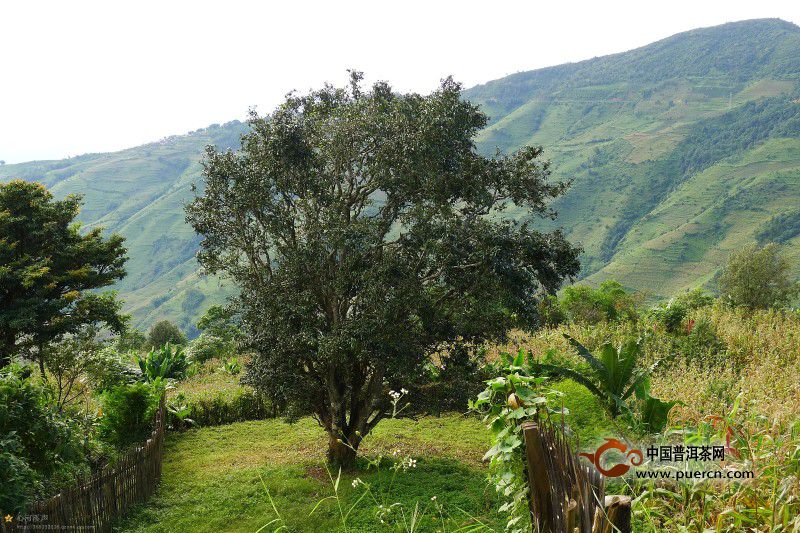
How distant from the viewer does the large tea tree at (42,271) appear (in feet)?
47.3

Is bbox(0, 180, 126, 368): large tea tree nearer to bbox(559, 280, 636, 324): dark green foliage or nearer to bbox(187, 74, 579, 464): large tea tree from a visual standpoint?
bbox(187, 74, 579, 464): large tea tree

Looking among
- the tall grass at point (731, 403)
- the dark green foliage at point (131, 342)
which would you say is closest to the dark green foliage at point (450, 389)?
the tall grass at point (731, 403)

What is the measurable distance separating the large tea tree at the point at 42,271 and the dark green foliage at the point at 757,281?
22.4 m

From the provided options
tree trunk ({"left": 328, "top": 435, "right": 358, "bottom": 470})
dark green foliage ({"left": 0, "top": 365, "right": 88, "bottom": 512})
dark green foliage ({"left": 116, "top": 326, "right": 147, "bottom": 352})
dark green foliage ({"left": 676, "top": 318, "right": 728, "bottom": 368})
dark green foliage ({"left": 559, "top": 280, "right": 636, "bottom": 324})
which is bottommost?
dark green foliage ({"left": 116, "top": 326, "right": 147, "bottom": 352})

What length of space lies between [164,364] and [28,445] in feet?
37.7

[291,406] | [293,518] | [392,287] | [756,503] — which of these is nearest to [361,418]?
[291,406]

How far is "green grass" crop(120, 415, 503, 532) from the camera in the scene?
7594 mm

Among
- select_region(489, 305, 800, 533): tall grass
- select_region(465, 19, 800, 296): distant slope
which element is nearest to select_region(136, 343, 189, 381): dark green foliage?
select_region(489, 305, 800, 533): tall grass

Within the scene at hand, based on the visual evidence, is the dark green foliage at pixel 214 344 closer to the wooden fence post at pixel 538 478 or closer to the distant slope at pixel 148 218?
the wooden fence post at pixel 538 478

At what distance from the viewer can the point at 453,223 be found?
25.0ft

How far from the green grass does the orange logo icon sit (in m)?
2.52

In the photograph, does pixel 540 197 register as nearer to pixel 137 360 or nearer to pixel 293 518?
pixel 293 518

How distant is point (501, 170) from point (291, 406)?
5494mm

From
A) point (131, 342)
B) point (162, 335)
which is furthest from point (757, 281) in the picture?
point (131, 342)
